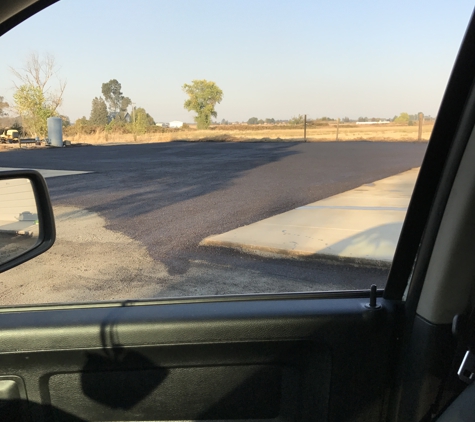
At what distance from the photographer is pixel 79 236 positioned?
5668 mm

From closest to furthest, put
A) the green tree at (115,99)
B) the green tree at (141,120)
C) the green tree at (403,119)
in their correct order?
the green tree at (403,119) → the green tree at (115,99) → the green tree at (141,120)

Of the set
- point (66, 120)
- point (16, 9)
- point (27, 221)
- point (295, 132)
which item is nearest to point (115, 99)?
point (66, 120)

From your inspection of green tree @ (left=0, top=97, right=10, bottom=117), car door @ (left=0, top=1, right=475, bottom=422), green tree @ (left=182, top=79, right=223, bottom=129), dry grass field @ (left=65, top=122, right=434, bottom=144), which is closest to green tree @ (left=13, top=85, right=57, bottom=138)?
green tree @ (left=0, top=97, right=10, bottom=117)

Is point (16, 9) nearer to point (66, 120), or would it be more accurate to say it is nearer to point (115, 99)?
point (115, 99)

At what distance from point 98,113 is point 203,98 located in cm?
90

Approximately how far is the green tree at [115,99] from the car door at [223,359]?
1.84 metres

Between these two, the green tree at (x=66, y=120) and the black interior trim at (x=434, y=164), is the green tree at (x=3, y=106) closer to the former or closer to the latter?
the green tree at (x=66, y=120)

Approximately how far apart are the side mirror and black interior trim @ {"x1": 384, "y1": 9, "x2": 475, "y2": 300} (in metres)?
1.48

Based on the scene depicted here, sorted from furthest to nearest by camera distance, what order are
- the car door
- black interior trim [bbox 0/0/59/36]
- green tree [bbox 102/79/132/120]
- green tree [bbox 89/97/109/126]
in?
Result: green tree [bbox 89/97/109/126] < green tree [bbox 102/79/132/120] < the car door < black interior trim [bbox 0/0/59/36]

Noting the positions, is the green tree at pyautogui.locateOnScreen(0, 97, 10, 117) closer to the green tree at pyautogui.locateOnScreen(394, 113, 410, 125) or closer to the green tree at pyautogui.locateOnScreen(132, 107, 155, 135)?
the green tree at pyautogui.locateOnScreen(132, 107, 155, 135)

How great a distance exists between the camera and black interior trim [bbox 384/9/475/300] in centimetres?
180

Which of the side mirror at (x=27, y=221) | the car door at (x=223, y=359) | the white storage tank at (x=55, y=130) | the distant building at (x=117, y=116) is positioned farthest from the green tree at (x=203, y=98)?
the car door at (x=223, y=359)

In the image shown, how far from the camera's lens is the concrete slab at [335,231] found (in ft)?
14.3

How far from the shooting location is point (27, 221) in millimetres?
2395
